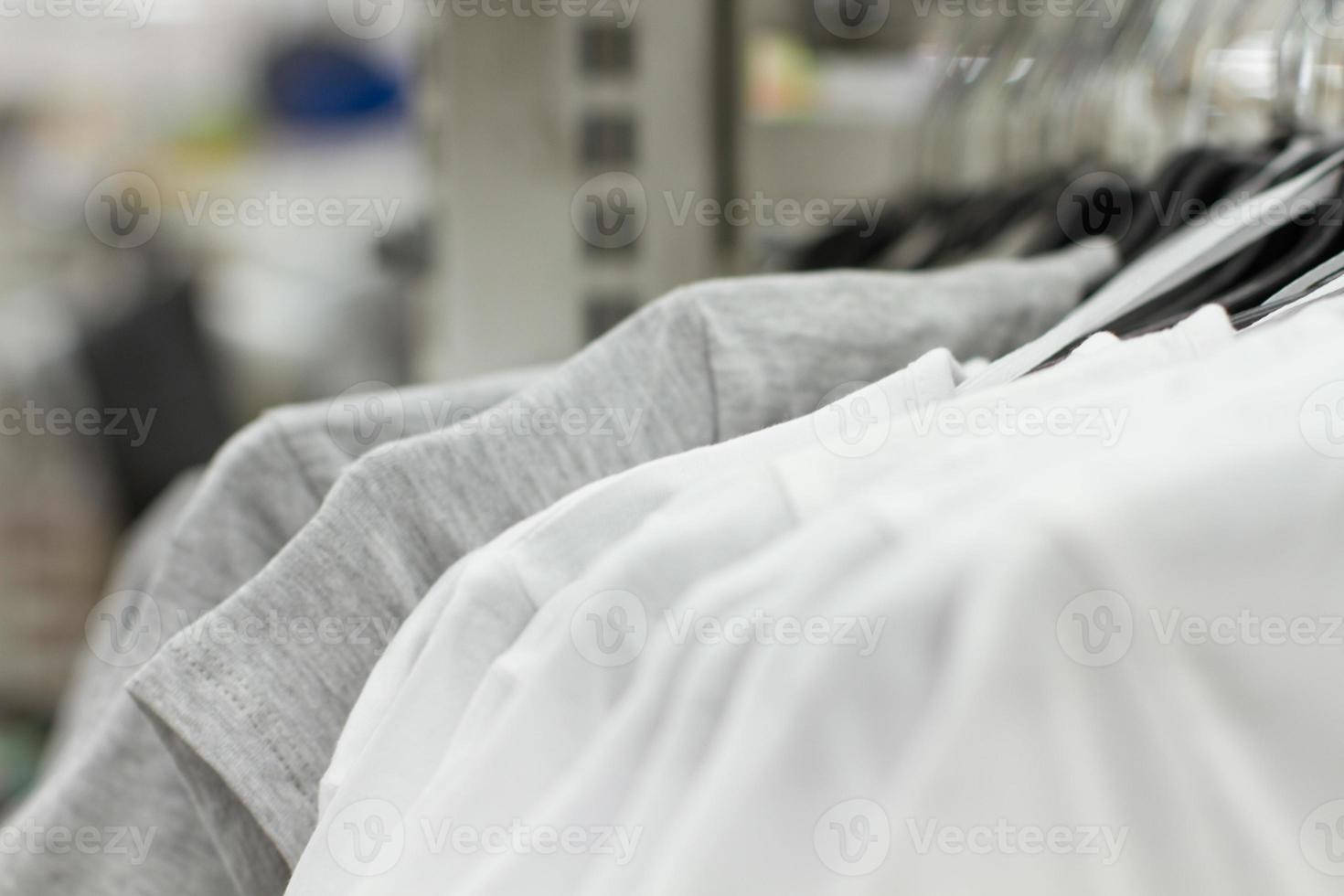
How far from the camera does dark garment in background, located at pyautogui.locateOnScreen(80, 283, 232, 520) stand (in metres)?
1.24

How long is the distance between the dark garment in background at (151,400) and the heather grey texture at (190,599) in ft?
2.75

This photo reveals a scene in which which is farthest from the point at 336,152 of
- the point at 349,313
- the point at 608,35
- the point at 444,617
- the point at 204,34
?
the point at 444,617

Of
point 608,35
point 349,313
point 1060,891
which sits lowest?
point 349,313

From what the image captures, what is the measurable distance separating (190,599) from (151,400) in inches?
35.6

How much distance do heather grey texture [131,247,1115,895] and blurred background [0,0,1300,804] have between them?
320 millimetres

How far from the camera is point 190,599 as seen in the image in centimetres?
45

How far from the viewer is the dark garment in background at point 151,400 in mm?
1236

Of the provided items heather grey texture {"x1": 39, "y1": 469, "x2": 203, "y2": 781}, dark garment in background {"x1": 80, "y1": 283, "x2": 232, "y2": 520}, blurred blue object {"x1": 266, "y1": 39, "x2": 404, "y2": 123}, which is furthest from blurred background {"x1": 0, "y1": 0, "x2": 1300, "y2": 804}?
blurred blue object {"x1": 266, "y1": 39, "x2": 404, "y2": 123}

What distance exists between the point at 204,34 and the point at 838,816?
2.41 meters

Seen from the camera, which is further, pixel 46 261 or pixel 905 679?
pixel 46 261

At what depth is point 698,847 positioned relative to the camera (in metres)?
0.23

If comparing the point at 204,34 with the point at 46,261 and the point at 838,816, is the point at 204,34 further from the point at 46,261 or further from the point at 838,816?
the point at 838,816

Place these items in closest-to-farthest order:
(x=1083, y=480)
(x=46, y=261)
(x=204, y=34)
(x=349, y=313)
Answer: (x=1083, y=480), (x=349, y=313), (x=46, y=261), (x=204, y=34)

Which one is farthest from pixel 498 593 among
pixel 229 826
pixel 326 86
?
pixel 326 86
